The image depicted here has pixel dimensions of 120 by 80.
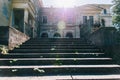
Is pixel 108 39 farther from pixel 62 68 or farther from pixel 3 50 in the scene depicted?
pixel 3 50

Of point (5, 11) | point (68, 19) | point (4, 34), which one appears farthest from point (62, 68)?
point (68, 19)

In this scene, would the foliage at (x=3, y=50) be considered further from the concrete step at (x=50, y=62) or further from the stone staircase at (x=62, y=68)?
the concrete step at (x=50, y=62)

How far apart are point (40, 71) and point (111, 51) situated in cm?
281

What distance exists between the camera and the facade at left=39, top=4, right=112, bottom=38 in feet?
105

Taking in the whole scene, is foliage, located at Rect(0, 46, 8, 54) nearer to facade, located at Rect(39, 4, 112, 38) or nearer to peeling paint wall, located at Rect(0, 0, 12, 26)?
peeling paint wall, located at Rect(0, 0, 12, 26)

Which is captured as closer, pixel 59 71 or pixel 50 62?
pixel 59 71

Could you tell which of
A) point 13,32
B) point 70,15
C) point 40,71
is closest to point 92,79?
point 40,71

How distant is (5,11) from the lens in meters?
14.4

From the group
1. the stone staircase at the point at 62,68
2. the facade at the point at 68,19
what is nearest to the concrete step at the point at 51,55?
the stone staircase at the point at 62,68

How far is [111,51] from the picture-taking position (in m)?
6.38

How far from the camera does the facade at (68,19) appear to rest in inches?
1257

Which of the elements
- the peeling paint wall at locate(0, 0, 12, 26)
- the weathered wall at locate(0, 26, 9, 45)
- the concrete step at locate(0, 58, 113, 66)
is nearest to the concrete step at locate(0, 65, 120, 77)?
the concrete step at locate(0, 58, 113, 66)

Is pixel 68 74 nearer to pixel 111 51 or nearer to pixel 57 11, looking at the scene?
pixel 111 51

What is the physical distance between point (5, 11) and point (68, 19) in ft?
65.4
